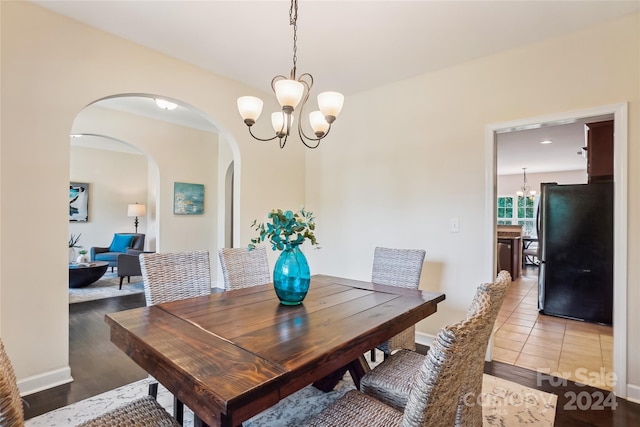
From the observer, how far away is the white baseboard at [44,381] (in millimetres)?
2119

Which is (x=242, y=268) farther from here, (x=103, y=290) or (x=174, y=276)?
(x=103, y=290)

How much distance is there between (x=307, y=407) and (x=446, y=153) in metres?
2.44

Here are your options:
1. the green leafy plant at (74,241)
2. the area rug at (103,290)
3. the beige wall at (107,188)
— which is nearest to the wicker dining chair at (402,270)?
the area rug at (103,290)

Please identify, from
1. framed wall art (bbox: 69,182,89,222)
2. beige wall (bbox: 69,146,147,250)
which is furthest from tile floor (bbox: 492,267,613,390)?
framed wall art (bbox: 69,182,89,222)

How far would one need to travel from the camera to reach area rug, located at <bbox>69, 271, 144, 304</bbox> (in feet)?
15.1

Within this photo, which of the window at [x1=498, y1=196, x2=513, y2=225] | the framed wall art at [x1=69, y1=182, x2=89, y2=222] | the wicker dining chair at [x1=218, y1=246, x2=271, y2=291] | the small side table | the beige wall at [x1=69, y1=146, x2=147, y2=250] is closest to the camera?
the wicker dining chair at [x1=218, y1=246, x2=271, y2=291]

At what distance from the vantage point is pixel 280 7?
2.15 metres

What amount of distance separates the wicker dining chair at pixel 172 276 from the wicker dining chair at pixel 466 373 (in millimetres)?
1220

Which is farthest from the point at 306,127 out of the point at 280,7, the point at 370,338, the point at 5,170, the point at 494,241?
the point at 370,338

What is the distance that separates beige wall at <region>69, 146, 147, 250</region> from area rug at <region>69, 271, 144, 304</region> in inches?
63.5

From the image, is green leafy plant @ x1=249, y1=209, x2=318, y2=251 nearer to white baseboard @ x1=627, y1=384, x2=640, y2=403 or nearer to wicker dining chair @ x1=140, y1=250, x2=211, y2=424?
wicker dining chair @ x1=140, y1=250, x2=211, y2=424

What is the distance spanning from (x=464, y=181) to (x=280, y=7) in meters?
2.09

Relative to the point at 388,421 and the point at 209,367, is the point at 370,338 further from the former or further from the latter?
the point at 209,367

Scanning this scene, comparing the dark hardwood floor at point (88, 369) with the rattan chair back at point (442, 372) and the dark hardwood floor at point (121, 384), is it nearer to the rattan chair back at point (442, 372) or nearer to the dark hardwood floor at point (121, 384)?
the dark hardwood floor at point (121, 384)
